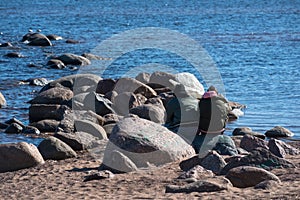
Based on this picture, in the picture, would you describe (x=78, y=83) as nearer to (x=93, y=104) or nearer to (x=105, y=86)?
(x=105, y=86)

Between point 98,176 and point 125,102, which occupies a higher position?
point 98,176

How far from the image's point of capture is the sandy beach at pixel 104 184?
10453 millimetres

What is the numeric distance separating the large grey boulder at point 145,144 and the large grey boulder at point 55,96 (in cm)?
717

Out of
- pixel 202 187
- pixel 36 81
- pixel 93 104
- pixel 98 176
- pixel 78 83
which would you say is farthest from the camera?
pixel 36 81

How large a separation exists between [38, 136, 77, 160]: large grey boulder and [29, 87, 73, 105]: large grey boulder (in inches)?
240

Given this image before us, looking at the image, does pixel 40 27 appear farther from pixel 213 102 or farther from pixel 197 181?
pixel 197 181

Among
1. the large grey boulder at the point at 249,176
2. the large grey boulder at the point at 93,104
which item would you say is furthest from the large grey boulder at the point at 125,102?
the large grey boulder at the point at 249,176

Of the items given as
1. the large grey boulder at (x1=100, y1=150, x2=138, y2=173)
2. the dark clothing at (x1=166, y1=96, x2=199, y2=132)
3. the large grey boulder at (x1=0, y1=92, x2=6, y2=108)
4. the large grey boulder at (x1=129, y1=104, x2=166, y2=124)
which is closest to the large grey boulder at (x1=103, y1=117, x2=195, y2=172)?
the large grey boulder at (x1=100, y1=150, x2=138, y2=173)

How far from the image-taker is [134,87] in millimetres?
21172

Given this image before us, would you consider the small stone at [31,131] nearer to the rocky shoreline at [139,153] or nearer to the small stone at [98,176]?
the rocky shoreline at [139,153]

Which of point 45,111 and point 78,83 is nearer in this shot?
point 45,111

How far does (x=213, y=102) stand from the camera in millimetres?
14312

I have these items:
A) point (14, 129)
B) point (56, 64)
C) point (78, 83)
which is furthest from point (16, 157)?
point (56, 64)

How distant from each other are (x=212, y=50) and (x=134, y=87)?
14560 millimetres
